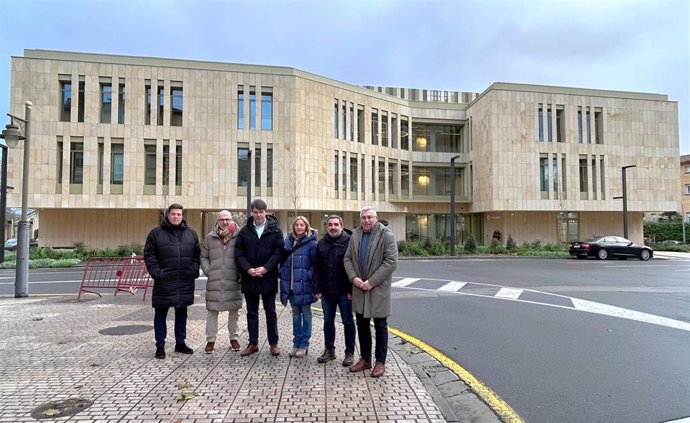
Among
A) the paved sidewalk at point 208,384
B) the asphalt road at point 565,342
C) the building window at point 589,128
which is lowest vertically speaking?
the asphalt road at point 565,342

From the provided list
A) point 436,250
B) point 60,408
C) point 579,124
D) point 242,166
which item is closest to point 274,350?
point 60,408

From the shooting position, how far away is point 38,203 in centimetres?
2591

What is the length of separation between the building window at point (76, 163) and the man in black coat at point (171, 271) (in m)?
25.6

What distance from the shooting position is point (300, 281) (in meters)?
5.30

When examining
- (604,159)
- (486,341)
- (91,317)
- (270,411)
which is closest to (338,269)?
(270,411)

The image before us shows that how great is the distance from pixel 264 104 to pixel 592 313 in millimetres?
25114

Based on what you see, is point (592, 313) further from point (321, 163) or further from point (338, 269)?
point (321, 163)

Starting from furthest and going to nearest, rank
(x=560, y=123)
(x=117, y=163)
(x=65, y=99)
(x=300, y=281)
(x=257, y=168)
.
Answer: (x=560, y=123)
(x=257, y=168)
(x=117, y=163)
(x=65, y=99)
(x=300, y=281)

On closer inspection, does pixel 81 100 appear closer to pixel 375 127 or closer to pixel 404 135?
pixel 375 127

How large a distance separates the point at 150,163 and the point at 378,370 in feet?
89.4

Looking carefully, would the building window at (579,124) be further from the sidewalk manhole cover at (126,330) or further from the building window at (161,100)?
the sidewalk manhole cover at (126,330)

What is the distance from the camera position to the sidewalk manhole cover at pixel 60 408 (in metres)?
3.61

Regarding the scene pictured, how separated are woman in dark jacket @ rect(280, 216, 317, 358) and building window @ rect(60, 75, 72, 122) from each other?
1098 inches

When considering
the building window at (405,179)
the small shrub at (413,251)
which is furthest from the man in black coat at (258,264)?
the building window at (405,179)
